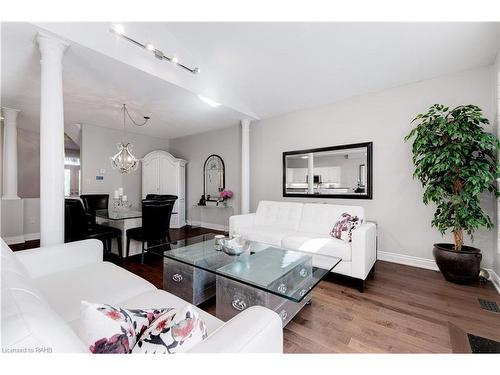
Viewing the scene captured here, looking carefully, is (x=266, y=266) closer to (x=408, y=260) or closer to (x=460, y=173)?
(x=460, y=173)

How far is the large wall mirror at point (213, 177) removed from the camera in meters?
5.28

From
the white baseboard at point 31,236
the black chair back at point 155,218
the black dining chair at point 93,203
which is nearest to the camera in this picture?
the black chair back at point 155,218

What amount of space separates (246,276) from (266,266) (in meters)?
0.27

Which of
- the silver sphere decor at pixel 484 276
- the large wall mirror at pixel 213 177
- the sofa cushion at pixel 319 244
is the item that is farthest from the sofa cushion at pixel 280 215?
the silver sphere decor at pixel 484 276

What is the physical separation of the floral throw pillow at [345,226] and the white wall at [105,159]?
5.00 m

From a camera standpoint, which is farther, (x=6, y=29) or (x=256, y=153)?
(x=256, y=153)

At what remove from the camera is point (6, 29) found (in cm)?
186

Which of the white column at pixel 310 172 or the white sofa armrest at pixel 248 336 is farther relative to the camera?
the white column at pixel 310 172

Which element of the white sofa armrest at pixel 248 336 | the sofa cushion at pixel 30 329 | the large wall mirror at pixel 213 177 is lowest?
the white sofa armrest at pixel 248 336

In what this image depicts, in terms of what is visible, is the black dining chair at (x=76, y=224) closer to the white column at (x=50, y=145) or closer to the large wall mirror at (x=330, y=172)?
the white column at (x=50, y=145)

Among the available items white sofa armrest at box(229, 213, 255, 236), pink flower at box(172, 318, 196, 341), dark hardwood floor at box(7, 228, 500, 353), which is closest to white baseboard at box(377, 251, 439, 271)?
dark hardwood floor at box(7, 228, 500, 353)
